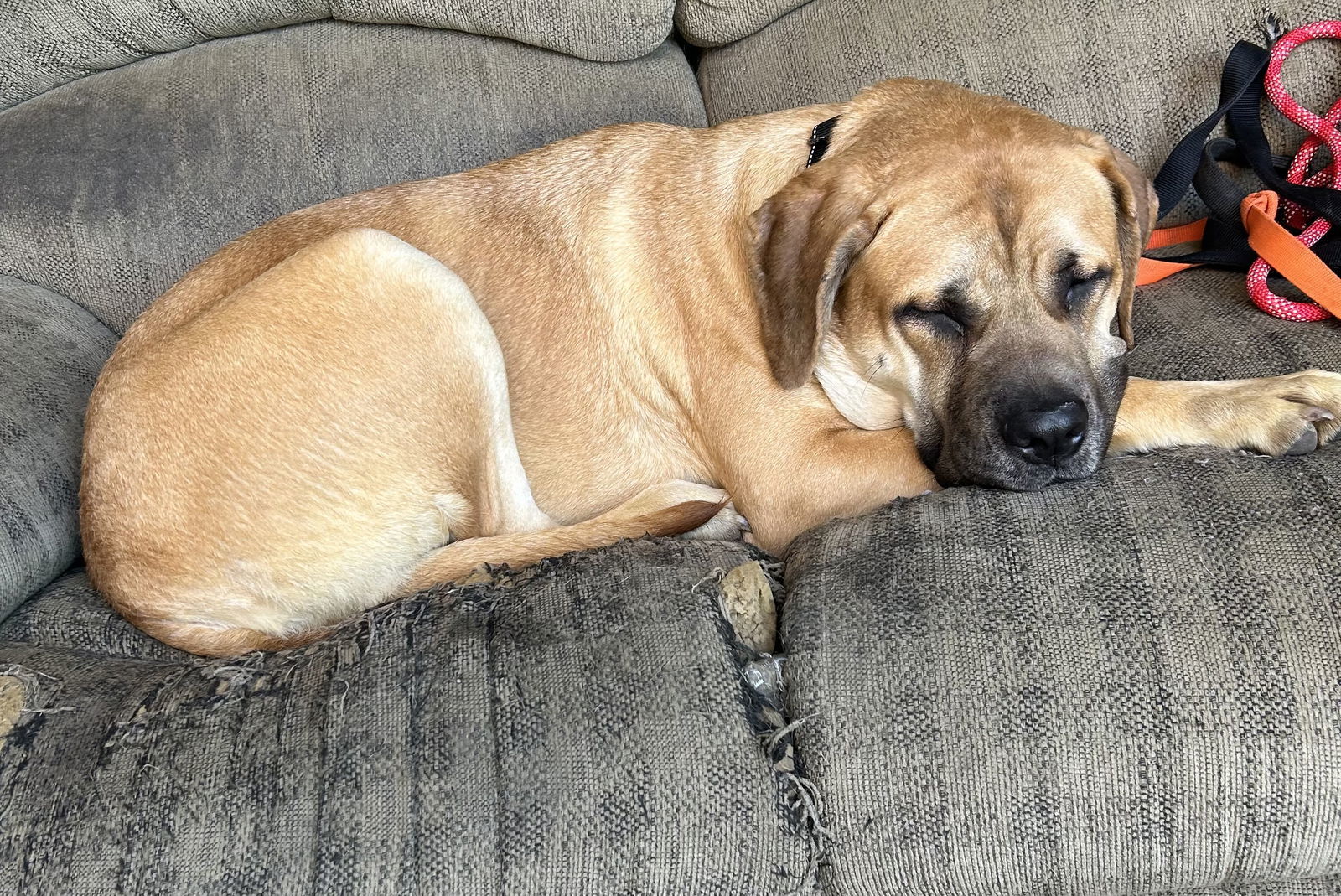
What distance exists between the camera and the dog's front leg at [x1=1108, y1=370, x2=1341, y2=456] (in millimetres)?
1599

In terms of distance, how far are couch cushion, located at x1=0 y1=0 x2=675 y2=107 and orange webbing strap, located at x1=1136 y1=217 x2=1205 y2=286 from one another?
1582 mm

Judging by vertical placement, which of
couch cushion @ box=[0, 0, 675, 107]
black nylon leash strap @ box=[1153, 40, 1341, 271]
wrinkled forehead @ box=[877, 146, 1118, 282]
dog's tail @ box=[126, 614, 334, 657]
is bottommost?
dog's tail @ box=[126, 614, 334, 657]

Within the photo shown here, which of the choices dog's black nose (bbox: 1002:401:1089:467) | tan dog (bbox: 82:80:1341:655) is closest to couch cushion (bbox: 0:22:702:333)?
tan dog (bbox: 82:80:1341:655)

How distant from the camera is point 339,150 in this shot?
2.72 metres

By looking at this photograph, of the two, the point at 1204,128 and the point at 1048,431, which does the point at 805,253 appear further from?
the point at 1204,128

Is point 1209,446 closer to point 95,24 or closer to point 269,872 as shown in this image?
point 269,872

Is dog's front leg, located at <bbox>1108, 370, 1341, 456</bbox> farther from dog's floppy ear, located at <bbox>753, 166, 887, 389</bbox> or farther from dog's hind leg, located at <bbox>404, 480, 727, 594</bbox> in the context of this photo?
dog's hind leg, located at <bbox>404, 480, 727, 594</bbox>

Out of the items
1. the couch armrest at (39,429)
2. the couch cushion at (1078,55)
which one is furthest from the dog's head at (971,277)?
the couch armrest at (39,429)

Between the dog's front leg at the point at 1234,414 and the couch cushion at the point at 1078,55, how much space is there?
1057 mm

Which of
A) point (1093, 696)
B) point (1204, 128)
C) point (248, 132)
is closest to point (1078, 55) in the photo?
point (1204, 128)

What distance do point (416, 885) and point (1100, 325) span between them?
5.16 ft

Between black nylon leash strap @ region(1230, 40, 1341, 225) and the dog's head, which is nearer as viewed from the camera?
the dog's head

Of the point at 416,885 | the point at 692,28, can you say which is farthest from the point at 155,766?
the point at 692,28

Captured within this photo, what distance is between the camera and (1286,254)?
2.05 m
